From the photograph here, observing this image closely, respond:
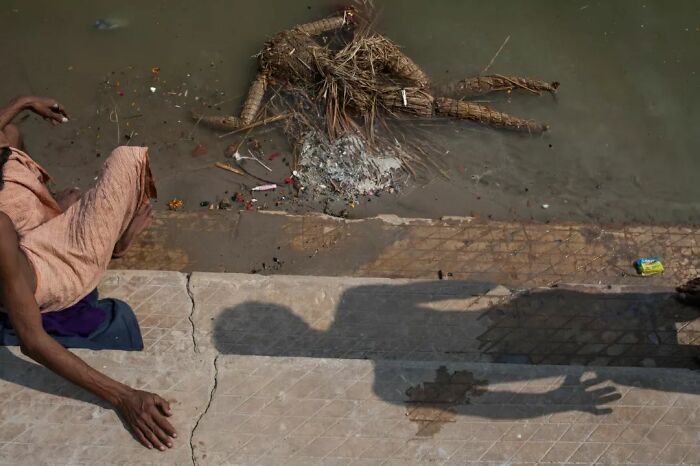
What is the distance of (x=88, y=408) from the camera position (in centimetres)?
331

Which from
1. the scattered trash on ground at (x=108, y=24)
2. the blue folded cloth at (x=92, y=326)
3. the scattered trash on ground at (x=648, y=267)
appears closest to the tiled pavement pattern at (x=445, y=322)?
the scattered trash on ground at (x=648, y=267)

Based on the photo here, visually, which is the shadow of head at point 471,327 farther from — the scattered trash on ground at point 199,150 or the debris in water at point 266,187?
the scattered trash on ground at point 199,150

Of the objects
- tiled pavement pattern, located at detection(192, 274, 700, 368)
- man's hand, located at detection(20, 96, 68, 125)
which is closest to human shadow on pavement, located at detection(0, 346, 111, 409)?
tiled pavement pattern, located at detection(192, 274, 700, 368)

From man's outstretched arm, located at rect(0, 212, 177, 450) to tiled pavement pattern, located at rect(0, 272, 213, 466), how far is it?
0.30 feet

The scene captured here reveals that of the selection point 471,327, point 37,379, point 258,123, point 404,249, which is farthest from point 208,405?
point 258,123

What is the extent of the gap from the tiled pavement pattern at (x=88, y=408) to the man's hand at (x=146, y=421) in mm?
61

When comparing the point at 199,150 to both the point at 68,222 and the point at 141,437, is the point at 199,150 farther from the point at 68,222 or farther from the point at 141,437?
the point at 141,437

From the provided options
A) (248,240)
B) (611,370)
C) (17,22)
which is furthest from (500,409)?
(17,22)

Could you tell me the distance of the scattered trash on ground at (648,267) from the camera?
4883mm

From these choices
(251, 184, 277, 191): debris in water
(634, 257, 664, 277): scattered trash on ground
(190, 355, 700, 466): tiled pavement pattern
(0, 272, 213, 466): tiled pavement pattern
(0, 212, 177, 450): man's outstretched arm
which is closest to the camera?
(0, 212, 177, 450): man's outstretched arm

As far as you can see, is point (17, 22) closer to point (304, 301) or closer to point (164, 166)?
point (164, 166)

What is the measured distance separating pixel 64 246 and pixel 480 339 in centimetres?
A: 276

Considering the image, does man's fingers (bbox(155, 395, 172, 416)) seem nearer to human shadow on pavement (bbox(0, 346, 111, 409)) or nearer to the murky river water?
human shadow on pavement (bbox(0, 346, 111, 409))

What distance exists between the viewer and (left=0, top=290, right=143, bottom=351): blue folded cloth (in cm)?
352
